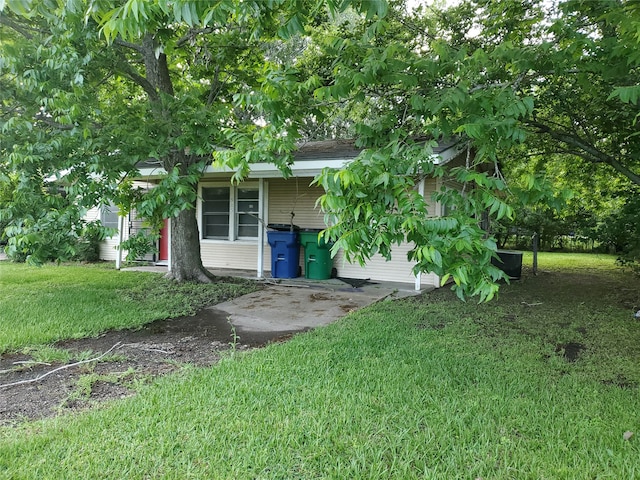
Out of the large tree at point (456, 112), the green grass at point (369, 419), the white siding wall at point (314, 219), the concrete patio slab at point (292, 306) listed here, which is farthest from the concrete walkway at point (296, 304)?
the large tree at point (456, 112)

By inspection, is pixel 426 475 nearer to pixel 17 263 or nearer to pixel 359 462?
pixel 359 462

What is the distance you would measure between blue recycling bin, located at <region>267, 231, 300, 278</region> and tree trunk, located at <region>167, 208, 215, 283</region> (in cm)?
148

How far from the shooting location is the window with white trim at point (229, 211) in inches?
430

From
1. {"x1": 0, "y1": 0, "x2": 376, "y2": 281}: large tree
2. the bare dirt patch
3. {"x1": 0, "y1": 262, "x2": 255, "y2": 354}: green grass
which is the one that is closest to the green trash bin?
{"x1": 0, "y1": 262, "x2": 255, "y2": 354}: green grass

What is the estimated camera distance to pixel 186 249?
28.9ft

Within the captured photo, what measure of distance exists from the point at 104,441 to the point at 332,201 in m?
2.03

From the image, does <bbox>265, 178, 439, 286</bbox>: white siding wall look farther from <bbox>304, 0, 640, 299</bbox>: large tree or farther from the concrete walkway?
<bbox>304, 0, 640, 299</bbox>: large tree

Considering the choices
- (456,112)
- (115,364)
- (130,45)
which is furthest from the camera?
(130,45)

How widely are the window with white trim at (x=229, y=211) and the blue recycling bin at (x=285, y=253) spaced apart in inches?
56.0

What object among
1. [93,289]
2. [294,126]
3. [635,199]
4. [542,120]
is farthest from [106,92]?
[635,199]

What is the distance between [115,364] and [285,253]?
5499 mm

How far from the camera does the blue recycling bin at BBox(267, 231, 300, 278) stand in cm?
938

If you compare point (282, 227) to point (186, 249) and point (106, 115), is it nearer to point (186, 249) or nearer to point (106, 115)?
point (186, 249)

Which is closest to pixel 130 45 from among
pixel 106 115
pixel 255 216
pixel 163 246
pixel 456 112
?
pixel 106 115
